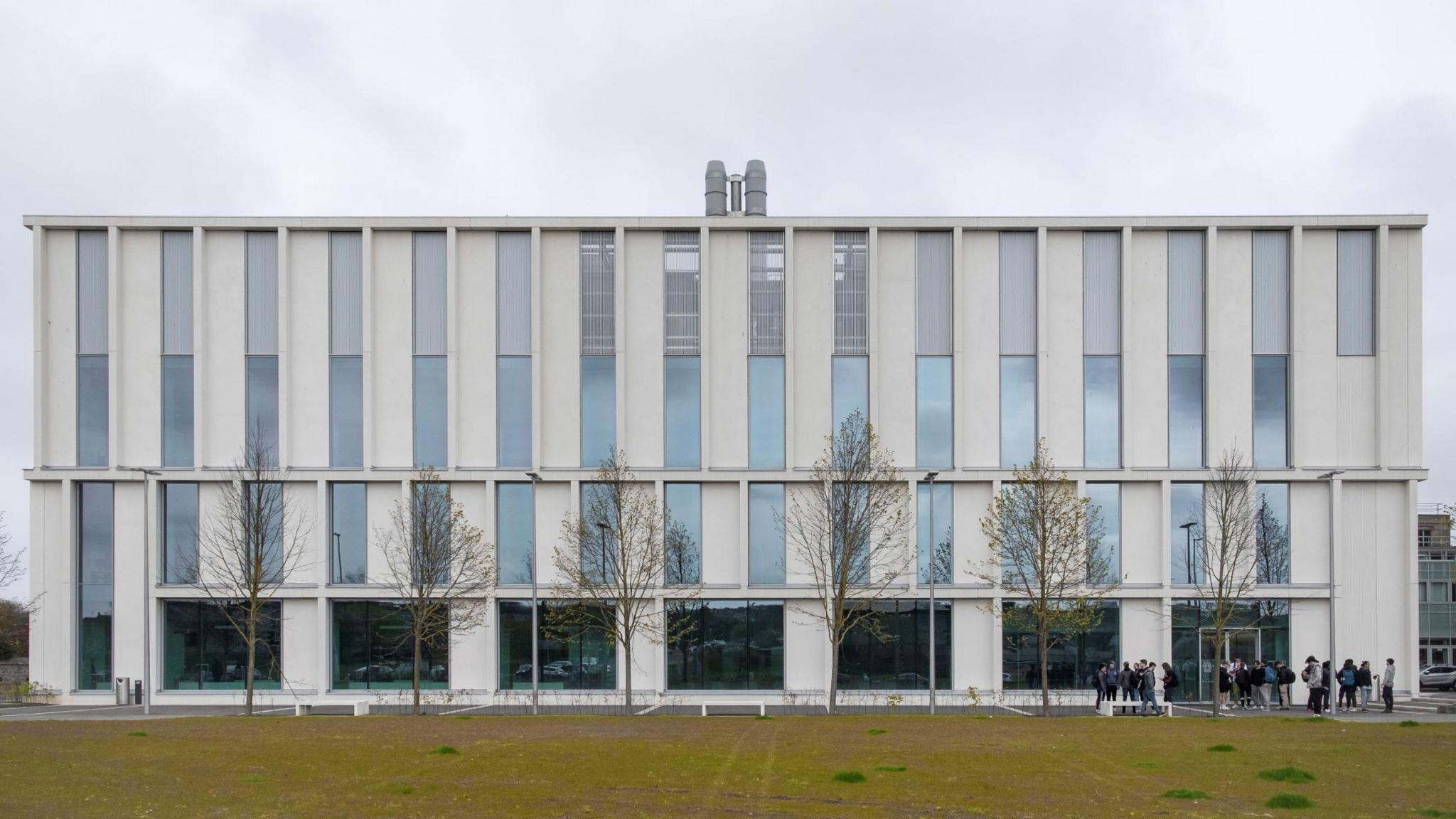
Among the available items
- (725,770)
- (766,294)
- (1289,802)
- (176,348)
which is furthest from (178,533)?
(1289,802)

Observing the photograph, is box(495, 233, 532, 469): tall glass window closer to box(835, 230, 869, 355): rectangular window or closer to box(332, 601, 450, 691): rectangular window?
box(332, 601, 450, 691): rectangular window

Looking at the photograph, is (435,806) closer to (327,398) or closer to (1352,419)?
(327,398)

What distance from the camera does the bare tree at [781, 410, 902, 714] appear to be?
36.0 meters

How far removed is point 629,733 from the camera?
2509cm

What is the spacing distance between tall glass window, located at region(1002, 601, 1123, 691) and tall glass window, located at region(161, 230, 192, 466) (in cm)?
2870

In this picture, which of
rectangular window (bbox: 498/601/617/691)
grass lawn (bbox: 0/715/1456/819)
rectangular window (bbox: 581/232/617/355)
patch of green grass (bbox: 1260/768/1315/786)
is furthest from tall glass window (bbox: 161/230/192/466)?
patch of green grass (bbox: 1260/768/1315/786)

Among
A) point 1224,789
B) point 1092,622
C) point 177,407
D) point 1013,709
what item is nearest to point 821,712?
point 1013,709

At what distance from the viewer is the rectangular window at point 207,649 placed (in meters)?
40.7

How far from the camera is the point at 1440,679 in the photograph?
169 ft

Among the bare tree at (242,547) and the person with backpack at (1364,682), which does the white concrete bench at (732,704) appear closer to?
the bare tree at (242,547)

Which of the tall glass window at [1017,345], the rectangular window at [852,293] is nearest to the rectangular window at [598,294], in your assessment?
the rectangular window at [852,293]

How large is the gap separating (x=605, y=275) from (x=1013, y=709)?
64.8ft

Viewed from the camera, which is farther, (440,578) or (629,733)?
(440,578)

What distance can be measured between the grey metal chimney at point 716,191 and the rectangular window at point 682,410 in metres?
7.87
